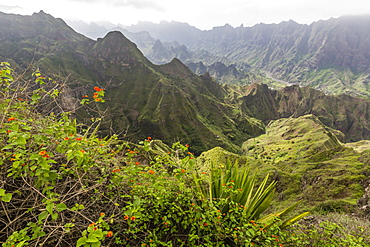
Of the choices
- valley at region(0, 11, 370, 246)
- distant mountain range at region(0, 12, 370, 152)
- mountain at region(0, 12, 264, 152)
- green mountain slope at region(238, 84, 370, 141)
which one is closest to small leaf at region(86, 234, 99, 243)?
valley at region(0, 11, 370, 246)

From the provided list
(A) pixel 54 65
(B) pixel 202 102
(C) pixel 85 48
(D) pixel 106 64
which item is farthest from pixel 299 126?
(C) pixel 85 48

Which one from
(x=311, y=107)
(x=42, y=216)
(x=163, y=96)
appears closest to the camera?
(x=42, y=216)

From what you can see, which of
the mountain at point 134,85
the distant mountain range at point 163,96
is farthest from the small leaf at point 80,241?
the distant mountain range at point 163,96

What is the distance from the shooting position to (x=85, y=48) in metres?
133

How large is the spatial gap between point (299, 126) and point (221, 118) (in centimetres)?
4335

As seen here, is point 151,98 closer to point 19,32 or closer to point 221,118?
point 221,118

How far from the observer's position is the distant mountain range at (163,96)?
92750 mm

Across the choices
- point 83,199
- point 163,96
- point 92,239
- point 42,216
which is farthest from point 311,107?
point 42,216

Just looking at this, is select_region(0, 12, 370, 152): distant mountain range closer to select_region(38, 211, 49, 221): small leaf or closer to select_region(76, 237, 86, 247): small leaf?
select_region(38, 211, 49, 221): small leaf

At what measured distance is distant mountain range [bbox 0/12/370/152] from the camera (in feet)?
304

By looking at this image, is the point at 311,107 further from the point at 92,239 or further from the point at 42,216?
the point at 42,216

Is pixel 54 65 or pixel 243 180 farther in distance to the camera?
pixel 54 65

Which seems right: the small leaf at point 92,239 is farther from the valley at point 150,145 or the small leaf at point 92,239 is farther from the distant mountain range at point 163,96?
the distant mountain range at point 163,96

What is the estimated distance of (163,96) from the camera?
100750 mm
